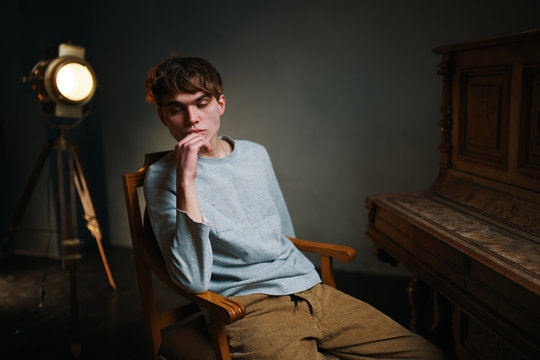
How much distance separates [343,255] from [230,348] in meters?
0.56

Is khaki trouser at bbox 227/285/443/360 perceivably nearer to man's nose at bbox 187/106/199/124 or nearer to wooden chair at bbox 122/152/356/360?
wooden chair at bbox 122/152/356/360

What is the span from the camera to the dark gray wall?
3082 millimetres

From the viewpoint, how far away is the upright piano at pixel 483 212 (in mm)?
1371

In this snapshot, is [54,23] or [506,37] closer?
[506,37]

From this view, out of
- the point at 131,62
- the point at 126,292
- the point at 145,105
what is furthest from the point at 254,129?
the point at 126,292

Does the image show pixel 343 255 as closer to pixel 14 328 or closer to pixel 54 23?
pixel 14 328

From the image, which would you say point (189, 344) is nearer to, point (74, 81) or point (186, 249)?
point (186, 249)

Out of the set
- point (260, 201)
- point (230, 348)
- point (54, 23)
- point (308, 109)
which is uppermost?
point (54, 23)

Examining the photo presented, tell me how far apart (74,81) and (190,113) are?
143cm

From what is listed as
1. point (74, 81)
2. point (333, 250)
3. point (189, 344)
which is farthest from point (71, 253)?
point (333, 250)

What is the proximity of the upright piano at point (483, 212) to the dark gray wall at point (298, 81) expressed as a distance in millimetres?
1073

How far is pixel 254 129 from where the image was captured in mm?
3480

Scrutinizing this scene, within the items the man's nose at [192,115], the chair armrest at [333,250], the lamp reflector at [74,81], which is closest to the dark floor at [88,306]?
the chair armrest at [333,250]

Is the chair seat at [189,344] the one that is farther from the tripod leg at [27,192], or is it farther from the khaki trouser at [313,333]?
the tripod leg at [27,192]
